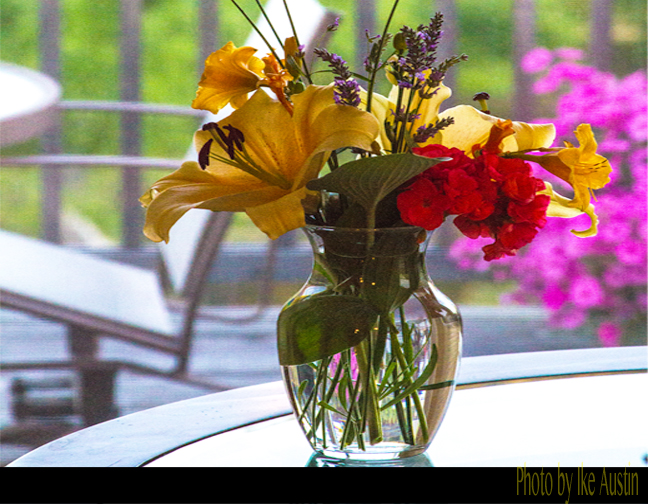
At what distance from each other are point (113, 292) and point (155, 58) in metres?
1.57

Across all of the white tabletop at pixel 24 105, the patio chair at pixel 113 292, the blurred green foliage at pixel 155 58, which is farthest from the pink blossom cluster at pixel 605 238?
the white tabletop at pixel 24 105

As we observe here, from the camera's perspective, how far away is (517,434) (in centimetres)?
55

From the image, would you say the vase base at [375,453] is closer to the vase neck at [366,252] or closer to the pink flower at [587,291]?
the vase neck at [366,252]

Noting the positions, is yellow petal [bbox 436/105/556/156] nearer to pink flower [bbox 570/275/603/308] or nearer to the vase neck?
the vase neck

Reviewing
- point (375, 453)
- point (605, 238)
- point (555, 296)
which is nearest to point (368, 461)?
point (375, 453)

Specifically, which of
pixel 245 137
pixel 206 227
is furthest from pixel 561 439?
pixel 206 227

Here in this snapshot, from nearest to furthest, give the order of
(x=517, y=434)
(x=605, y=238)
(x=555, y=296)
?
(x=517, y=434) → (x=605, y=238) → (x=555, y=296)

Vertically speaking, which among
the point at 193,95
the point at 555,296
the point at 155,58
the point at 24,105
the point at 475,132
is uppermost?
the point at 155,58

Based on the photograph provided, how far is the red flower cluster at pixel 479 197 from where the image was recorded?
40cm

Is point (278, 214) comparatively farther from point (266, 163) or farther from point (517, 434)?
point (517, 434)

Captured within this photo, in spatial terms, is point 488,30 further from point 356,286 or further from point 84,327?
point 356,286

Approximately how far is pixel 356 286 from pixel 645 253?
1772 millimetres

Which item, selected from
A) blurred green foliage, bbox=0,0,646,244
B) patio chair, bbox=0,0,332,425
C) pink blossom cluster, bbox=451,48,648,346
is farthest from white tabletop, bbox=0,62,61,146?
pink blossom cluster, bbox=451,48,648,346

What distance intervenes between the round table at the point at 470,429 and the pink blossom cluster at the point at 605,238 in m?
1.40
